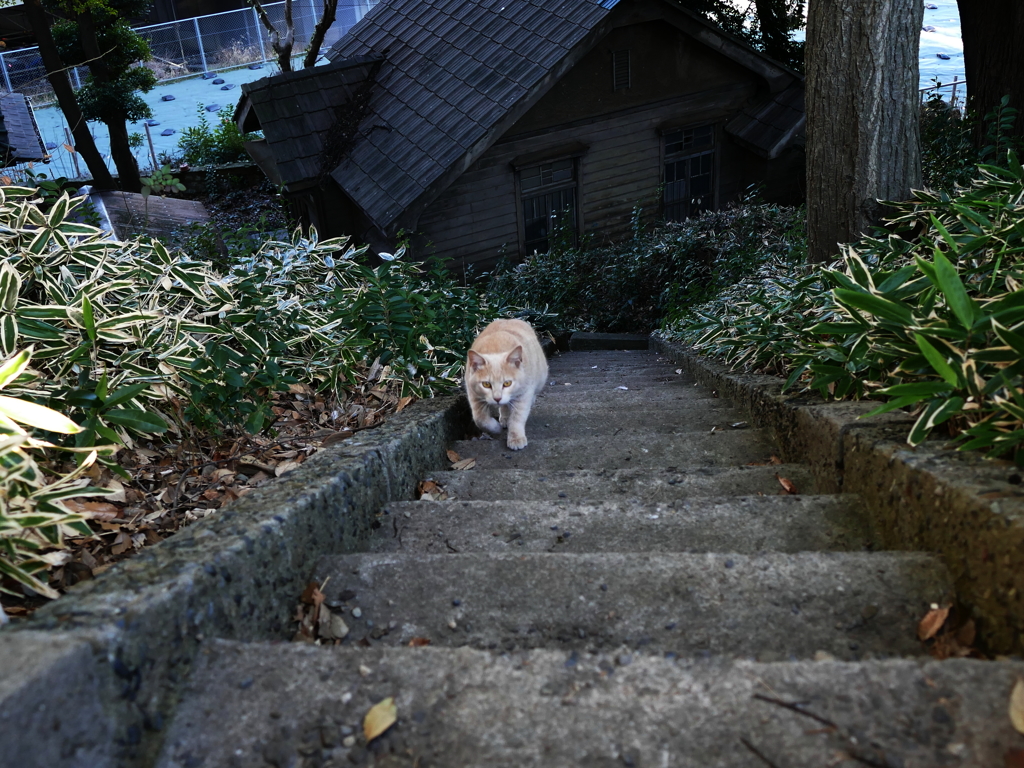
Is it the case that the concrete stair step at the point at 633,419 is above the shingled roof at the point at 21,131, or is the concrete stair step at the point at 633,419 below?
below

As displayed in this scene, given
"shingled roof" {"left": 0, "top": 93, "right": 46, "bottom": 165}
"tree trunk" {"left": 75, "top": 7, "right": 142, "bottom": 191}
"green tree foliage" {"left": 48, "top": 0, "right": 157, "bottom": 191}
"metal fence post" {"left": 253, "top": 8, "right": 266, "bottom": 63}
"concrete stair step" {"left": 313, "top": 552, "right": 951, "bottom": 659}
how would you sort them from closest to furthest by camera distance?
"concrete stair step" {"left": 313, "top": 552, "right": 951, "bottom": 659} → "shingled roof" {"left": 0, "top": 93, "right": 46, "bottom": 165} → "tree trunk" {"left": 75, "top": 7, "right": 142, "bottom": 191} → "green tree foliage" {"left": 48, "top": 0, "right": 157, "bottom": 191} → "metal fence post" {"left": 253, "top": 8, "right": 266, "bottom": 63}

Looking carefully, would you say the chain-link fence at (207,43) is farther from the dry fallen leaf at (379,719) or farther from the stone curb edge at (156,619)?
the dry fallen leaf at (379,719)

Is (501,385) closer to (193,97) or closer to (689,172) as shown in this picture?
(689,172)

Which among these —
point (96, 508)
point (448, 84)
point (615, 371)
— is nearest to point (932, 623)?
point (96, 508)

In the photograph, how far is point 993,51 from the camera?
706 cm

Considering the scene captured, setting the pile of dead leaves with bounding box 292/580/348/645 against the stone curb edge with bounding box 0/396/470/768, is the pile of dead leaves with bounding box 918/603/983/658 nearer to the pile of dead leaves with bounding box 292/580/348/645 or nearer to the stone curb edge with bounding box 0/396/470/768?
the pile of dead leaves with bounding box 292/580/348/645

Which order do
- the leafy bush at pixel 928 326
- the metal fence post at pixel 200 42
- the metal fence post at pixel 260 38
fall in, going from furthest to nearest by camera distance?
the metal fence post at pixel 260 38
the metal fence post at pixel 200 42
the leafy bush at pixel 928 326

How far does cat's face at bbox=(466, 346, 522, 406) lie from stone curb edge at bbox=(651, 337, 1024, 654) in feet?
4.76

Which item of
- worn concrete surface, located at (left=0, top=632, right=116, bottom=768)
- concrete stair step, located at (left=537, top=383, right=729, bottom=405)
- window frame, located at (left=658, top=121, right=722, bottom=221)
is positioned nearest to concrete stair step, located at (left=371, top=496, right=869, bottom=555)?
worn concrete surface, located at (left=0, top=632, right=116, bottom=768)

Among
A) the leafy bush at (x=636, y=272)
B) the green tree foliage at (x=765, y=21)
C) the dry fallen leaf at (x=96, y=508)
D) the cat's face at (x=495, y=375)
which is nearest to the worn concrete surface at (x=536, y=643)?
the dry fallen leaf at (x=96, y=508)

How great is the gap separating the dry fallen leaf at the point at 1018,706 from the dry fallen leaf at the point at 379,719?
106cm

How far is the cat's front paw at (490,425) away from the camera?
13.2 ft

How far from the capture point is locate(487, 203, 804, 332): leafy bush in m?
10.4

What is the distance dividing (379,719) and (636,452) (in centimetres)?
216
